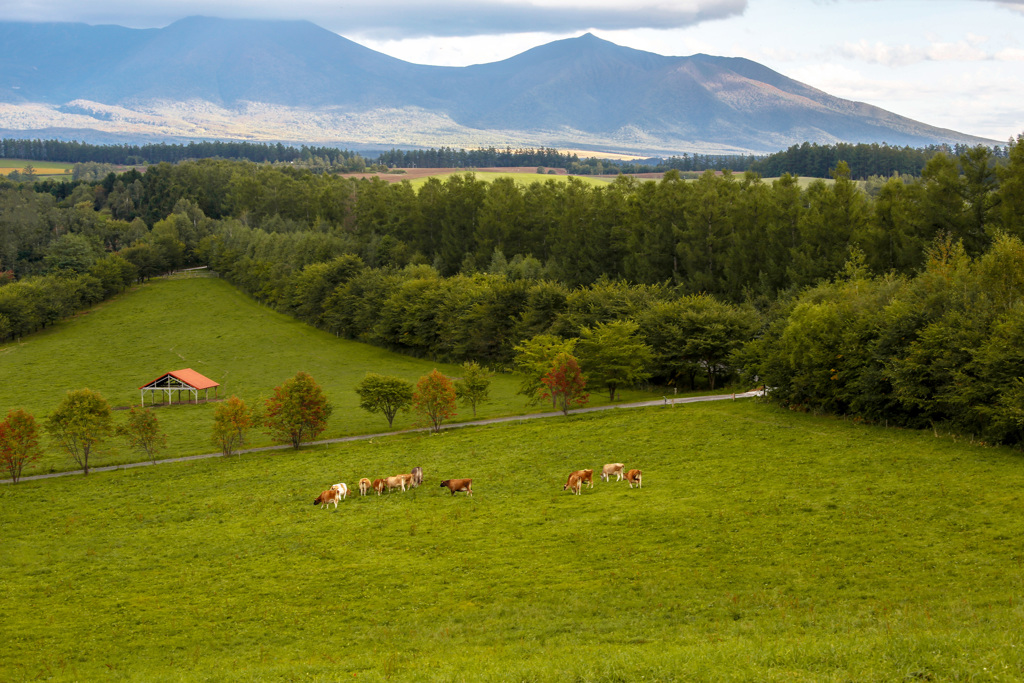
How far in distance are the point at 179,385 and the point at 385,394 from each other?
31.7 meters

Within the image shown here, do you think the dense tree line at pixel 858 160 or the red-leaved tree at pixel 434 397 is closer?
the red-leaved tree at pixel 434 397

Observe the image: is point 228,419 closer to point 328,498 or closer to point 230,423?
point 230,423

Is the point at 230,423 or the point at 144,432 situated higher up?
the point at 230,423

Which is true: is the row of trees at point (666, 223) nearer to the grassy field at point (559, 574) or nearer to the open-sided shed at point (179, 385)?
the grassy field at point (559, 574)

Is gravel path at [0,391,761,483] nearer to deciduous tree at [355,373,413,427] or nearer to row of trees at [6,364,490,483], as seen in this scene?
row of trees at [6,364,490,483]

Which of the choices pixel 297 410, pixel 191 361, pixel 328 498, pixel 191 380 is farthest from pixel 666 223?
pixel 328 498

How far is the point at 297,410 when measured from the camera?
5128 cm

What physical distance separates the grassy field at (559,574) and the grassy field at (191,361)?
2078cm

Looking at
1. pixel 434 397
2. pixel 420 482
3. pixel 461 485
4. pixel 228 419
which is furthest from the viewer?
pixel 434 397

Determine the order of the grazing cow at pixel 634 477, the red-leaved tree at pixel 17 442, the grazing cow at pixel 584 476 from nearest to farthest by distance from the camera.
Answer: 1. the grazing cow at pixel 584 476
2. the grazing cow at pixel 634 477
3. the red-leaved tree at pixel 17 442

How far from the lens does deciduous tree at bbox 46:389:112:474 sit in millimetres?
48469

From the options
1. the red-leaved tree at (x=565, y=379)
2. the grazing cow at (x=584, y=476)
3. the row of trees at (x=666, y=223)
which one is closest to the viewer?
the grazing cow at (x=584, y=476)

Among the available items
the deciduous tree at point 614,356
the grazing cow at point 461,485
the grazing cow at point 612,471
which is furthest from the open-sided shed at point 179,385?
the grazing cow at point 612,471

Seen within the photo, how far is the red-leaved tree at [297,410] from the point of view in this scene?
169 feet
